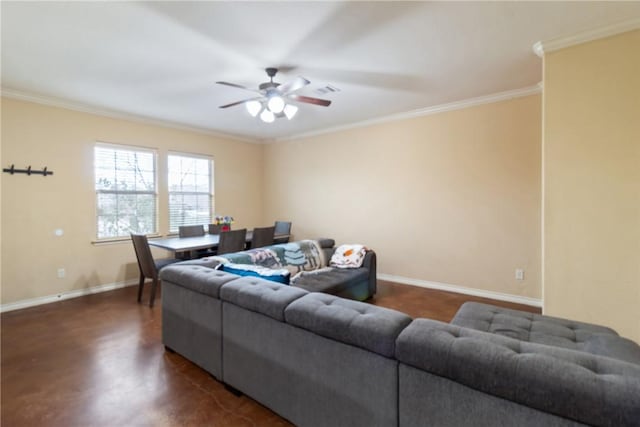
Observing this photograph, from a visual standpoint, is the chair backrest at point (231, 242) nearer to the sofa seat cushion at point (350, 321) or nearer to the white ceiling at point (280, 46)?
the white ceiling at point (280, 46)

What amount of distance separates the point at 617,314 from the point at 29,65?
5875 mm

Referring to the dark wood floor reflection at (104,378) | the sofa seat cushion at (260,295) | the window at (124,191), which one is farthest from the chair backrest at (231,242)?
the sofa seat cushion at (260,295)

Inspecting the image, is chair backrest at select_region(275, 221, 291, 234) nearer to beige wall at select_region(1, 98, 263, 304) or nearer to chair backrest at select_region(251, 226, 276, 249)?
chair backrest at select_region(251, 226, 276, 249)

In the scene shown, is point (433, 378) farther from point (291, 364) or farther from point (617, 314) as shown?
point (617, 314)

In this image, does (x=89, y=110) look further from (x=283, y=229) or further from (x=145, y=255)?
(x=283, y=229)

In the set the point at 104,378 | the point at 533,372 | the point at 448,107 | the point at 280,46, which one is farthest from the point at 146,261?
the point at 448,107

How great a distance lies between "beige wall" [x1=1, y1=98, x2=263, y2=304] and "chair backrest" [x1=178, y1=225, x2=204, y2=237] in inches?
21.4

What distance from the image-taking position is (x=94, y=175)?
4.42 metres

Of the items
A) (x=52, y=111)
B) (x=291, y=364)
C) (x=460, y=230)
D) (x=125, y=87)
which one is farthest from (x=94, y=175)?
(x=460, y=230)

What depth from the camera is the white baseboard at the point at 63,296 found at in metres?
3.76

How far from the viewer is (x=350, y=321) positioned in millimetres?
1463

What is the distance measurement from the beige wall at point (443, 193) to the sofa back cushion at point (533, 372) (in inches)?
131

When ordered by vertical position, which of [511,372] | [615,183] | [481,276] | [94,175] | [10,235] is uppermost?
[94,175]

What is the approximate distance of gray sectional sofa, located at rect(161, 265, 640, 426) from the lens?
3.26ft
